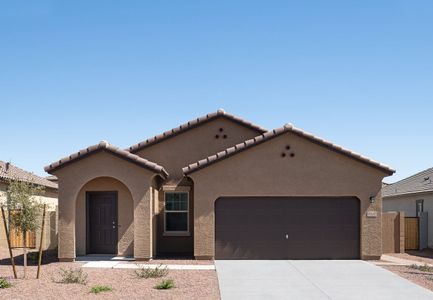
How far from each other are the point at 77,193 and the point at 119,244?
7.80 feet

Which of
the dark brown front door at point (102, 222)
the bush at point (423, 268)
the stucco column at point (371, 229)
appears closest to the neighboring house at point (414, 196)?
the stucco column at point (371, 229)

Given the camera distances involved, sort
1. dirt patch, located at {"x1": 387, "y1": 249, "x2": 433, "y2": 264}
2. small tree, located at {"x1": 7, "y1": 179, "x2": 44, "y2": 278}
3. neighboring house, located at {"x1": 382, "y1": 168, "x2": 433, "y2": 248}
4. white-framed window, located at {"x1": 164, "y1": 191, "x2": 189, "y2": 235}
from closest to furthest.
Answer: small tree, located at {"x1": 7, "y1": 179, "x2": 44, "y2": 278} < dirt patch, located at {"x1": 387, "y1": 249, "x2": 433, "y2": 264} < white-framed window, located at {"x1": 164, "y1": 191, "x2": 189, "y2": 235} < neighboring house, located at {"x1": 382, "y1": 168, "x2": 433, "y2": 248}

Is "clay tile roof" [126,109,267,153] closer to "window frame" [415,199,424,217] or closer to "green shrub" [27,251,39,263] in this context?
"green shrub" [27,251,39,263]

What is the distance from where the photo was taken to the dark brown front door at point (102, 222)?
19.2 metres

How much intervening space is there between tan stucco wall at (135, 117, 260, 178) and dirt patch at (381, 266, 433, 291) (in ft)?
26.7

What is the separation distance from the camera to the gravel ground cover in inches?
475

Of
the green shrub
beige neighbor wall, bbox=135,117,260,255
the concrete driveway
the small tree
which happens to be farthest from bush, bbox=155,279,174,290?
beige neighbor wall, bbox=135,117,260,255

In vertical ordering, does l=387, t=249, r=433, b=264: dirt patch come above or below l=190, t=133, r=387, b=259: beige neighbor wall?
below

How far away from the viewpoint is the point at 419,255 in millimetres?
21578

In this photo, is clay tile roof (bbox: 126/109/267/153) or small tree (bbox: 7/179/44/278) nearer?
small tree (bbox: 7/179/44/278)

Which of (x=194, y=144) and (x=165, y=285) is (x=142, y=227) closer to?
(x=194, y=144)

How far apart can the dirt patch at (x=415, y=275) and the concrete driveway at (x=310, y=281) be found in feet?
1.04

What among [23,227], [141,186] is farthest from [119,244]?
[23,227]

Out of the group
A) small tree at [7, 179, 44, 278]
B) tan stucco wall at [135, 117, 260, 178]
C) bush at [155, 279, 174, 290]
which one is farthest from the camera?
tan stucco wall at [135, 117, 260, 178]
